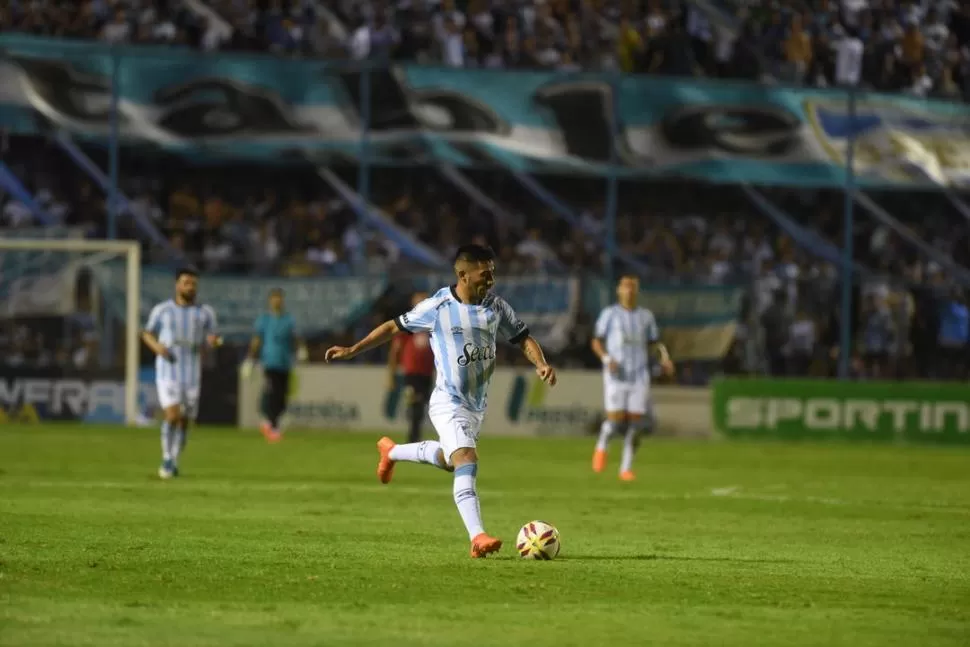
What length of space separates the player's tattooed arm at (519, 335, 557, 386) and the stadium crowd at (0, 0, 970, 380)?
63.4ft

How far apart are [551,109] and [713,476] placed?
1124 cm

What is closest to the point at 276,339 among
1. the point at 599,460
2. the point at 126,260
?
the point at 126,260

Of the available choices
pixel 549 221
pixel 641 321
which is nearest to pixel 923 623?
pixel 641 321

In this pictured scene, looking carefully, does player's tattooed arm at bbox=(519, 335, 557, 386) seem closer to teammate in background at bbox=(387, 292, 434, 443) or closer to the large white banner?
teammate in background at bbox=(387, 292, 434, 443)

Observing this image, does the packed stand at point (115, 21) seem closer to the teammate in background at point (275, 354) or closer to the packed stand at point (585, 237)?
the packed stand at point (585, 237)

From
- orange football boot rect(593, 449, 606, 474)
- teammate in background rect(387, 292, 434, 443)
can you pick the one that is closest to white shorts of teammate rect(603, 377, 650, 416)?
orange football boot rect(593, 449, 606, 474)

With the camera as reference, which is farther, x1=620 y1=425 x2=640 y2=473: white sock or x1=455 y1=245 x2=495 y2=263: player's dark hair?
x1=620 y1=425 x2=640 y2=473: white sock

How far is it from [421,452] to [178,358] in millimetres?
8210

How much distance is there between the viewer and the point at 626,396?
2328cm

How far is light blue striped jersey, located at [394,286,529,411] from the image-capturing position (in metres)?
12.7

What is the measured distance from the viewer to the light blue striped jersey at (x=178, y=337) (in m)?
20.7

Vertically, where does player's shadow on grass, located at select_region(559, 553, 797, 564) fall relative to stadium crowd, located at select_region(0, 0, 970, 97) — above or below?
below

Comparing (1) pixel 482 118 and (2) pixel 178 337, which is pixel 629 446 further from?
(1) pixel 482 118

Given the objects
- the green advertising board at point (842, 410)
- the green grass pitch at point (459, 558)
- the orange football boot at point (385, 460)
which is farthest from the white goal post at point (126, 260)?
the orange football boot at point (385, 460)
